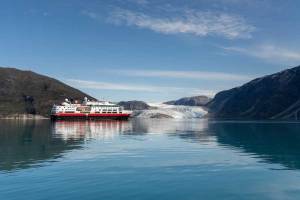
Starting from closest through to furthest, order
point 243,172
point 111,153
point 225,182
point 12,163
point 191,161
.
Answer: point 225,182 → point 243,172 → point 12,163 → point 191,161 → point 111,153

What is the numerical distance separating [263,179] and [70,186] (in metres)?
16.9

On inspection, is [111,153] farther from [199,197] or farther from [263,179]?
[199,197]

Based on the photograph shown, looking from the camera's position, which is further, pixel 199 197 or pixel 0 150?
pixel 0 150

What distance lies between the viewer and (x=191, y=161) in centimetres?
5044

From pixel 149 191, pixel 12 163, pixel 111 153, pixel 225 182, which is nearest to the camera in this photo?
pixel 149 191

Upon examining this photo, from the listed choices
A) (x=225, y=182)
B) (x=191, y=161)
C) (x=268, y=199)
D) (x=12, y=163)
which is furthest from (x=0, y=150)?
(x=268, y=199)

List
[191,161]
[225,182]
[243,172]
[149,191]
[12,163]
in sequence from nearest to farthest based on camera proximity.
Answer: [149,191] < [225,182] < [243,172] < [12,163] < [191,161]

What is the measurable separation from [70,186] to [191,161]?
66.2ft

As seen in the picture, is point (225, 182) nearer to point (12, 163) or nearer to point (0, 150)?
point (12, 163)

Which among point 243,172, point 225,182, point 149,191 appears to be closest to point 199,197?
point 149,191

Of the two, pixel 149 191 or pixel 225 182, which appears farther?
pixel 225 182

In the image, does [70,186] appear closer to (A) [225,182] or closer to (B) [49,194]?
(B) [49,194]

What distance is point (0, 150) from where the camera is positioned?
60688 millimetres

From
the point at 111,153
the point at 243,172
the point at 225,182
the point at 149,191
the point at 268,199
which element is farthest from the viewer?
the point at 111,153
